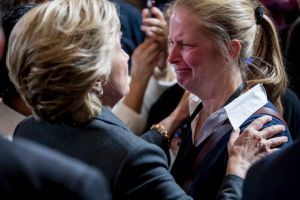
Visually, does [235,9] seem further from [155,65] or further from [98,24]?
[155,65]

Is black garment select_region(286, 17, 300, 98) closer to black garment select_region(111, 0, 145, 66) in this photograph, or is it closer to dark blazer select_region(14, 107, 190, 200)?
black garment select_region(111, 0, 145, 66)

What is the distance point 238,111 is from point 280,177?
0.85 m

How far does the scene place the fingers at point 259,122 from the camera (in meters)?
1.91

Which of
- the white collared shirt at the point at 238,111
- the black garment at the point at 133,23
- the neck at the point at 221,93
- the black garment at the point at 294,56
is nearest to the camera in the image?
the white collared shirt at the point at 238,111

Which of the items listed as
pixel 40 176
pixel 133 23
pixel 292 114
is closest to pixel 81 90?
pixel 40 176

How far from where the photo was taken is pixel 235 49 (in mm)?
2111

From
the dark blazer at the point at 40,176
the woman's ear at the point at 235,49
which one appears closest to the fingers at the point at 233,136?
the woman's ear at the point at 235,49

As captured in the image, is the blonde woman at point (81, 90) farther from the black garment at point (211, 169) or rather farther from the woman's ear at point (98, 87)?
the black garment at point (211, 169)

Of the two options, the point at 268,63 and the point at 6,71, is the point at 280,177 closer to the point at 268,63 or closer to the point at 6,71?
the point at 268,63

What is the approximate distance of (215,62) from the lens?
212 cm

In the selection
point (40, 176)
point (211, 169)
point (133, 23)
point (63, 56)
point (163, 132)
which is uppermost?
point (40, 176)

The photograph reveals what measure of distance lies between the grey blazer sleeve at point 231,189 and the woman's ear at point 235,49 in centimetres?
52

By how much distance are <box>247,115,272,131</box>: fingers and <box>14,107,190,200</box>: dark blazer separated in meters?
0.40

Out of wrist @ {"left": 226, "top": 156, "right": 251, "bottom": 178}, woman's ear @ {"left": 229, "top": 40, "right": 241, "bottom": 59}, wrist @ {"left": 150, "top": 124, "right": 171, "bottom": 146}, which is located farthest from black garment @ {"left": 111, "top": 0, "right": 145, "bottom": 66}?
wrist @ {"left": 226, "top": 156, "right": 251, "bottom": 178}
